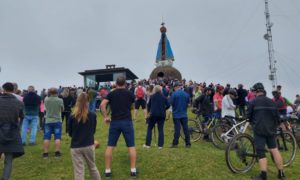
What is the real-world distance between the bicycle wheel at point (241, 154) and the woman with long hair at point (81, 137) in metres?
3.70

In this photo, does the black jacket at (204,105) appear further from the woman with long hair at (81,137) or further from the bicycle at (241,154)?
the woman with long hair at (81,137)

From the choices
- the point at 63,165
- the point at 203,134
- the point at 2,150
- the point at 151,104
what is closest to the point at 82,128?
the point at 2,150

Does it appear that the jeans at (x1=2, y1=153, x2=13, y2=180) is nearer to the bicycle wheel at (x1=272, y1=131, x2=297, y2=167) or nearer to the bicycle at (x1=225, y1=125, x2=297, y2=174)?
the bicycle at (x1=225, y1=125, x2=297, y2=174)

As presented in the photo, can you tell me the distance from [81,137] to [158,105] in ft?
13.4

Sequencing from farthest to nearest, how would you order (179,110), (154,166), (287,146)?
(179,110), (287,146), (154,166)

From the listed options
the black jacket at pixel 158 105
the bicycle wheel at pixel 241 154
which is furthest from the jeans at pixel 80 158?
the black jacket at pixel 158 105

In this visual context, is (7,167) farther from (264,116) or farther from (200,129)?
(200,129)

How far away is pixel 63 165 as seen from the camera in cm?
883

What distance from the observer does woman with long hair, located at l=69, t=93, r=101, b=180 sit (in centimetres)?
642

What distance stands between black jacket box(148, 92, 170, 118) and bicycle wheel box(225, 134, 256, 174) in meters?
2.66

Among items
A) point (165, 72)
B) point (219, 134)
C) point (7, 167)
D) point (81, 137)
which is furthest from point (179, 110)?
point (165, 72)

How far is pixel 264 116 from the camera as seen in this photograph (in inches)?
303

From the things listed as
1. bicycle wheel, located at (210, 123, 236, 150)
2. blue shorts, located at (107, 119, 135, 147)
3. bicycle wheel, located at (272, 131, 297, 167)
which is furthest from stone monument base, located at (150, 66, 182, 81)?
blue shorts, located at (107, 119, 135, 147)

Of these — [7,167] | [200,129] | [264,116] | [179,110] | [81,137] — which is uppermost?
[179,110]
